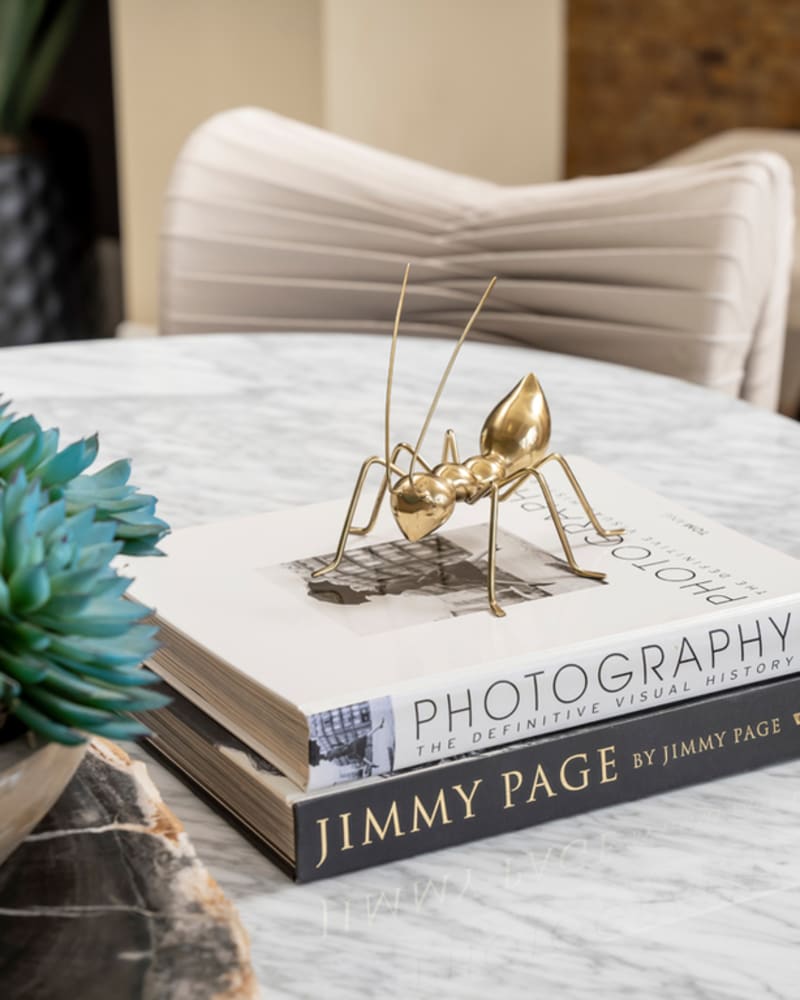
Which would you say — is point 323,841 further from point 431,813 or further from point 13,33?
point 13,33

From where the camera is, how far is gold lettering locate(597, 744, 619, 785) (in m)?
0.51

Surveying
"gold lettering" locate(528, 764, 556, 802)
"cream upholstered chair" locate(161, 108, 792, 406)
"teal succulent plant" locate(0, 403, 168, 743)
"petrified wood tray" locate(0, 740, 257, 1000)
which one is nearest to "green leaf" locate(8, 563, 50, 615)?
"teal succulent plant" locate(0, 403, 168, 743)

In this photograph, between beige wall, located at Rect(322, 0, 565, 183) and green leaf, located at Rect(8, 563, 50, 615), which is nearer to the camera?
green leaf, located at Rect(8, 563, 50, 615)

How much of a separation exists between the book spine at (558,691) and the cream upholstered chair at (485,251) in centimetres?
72

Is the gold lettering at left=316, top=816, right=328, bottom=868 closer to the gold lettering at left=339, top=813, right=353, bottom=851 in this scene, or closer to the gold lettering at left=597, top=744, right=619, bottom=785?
the gold lettering at left=339, top=813, right=353, bottom=851

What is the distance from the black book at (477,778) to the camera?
1.54 feet

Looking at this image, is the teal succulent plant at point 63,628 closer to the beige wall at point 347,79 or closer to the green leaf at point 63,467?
the green leaf at point 63,467

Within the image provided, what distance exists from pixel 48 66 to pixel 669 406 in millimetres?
→ 2168

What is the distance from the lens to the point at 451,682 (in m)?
0.48

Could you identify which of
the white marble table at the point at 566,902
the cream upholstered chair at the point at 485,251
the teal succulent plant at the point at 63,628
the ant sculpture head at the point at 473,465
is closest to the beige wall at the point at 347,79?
the cream upholstered chair at the point at 485,251

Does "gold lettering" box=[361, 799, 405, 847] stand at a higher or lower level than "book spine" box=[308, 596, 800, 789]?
lower

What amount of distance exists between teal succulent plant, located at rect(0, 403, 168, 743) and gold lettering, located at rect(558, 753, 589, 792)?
0.17 meters

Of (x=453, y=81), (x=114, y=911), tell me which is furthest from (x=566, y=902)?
(x=453, y=81)

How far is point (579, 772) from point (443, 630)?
7 cm
